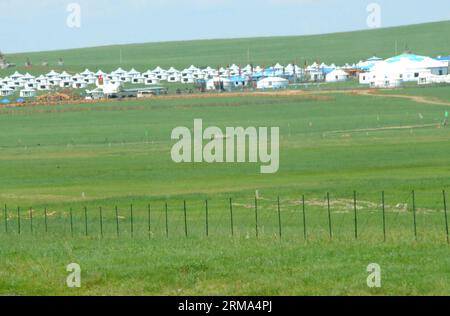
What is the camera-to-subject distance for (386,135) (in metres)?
79.8

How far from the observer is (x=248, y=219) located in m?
37.7

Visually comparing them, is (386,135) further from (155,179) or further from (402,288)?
(402,288)

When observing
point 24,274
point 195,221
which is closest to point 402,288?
point 24,274

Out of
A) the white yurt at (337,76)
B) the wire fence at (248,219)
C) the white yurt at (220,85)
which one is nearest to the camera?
the wire fence at (248,219)

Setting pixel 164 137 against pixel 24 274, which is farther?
pixel 164 137

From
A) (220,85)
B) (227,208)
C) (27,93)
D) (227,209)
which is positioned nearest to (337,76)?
(220,85)

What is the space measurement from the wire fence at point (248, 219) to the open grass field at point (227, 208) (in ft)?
0.29

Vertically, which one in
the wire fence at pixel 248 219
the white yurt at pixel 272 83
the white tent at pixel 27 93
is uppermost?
the wire fence at pixel 248 219

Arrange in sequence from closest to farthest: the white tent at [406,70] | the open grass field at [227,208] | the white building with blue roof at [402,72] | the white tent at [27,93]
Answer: the open grass field at [227,208] < the white building with blue roof at [402,72] < the white tent at [406,70] < the white tent at [27,93]

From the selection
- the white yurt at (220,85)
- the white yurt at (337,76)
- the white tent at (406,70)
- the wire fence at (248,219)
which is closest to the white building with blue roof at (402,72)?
the white tent at (406,70)

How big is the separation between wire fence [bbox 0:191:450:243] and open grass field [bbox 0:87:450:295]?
89mm

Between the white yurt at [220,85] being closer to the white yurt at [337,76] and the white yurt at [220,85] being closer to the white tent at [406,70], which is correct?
the white yurt at [337,76]

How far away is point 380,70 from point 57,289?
6253 inches

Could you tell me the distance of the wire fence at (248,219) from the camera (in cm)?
3175
